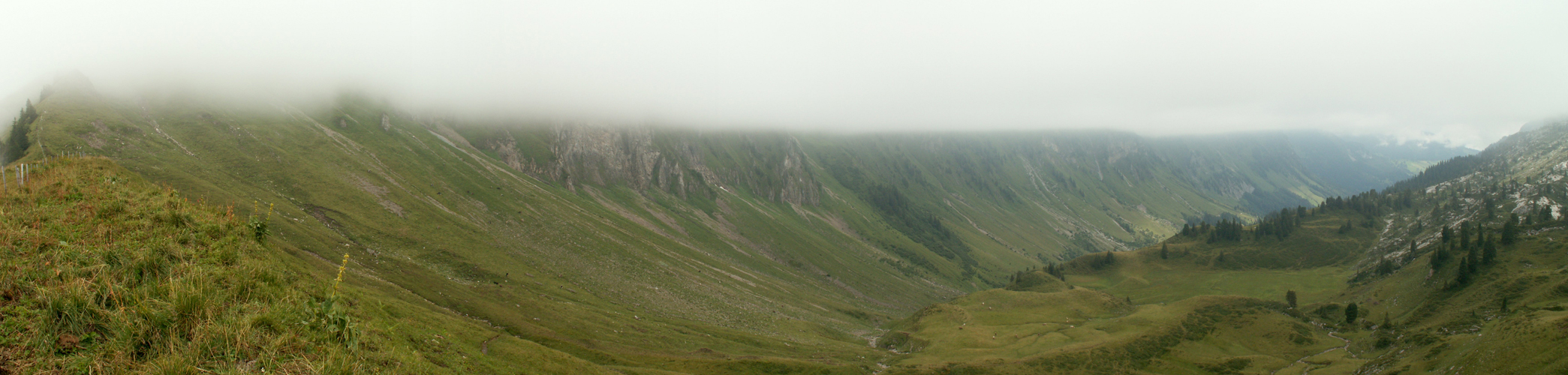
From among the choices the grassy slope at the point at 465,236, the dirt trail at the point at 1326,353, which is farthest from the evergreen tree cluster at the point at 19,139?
the dirt trail at the point at 1326,353

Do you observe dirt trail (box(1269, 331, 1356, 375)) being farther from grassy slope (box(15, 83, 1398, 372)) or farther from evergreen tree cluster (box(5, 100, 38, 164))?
evergreen tree cluster (box(5, 100, 38, 164))

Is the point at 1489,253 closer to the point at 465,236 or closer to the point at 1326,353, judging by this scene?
the point at 1326,353

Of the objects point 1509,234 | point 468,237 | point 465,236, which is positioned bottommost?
point 468,237

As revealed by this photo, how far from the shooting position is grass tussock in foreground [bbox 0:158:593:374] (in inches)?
406

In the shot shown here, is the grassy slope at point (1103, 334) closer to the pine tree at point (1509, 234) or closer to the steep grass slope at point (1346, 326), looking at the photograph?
the steep grass slope at point (1346, 326)

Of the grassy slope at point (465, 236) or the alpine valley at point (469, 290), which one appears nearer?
the alpine valley at point (469, 290)

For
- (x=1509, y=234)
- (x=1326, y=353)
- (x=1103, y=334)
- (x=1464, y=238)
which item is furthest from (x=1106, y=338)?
(x=1509, y=234)

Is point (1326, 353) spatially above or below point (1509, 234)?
below

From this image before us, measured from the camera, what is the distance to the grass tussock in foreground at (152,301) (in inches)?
406

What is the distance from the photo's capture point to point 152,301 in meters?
11.8

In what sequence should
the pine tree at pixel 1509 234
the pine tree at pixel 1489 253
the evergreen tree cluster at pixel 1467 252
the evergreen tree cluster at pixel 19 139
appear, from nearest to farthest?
1. the evergreen tree cluster at pixel 19 139
2. the evergreen tree cluster at pixel 1467 252
3. the pine tree at pixel 1489 253
4. the pine tree at pixel 1509 234

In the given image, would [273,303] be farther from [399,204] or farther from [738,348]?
[399,204]

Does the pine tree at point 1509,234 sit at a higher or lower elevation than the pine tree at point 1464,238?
higher

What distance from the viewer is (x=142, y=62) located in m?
170
